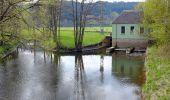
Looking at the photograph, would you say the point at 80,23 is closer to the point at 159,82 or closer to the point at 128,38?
the point at 128,38

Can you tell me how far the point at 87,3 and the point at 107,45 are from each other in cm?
710

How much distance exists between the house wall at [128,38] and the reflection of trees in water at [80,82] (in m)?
13.6

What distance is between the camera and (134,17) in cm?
4875

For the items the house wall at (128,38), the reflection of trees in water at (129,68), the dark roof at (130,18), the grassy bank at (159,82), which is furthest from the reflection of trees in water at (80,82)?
the dark roof at (130,18)

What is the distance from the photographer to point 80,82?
24.8m

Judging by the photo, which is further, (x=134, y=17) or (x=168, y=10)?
(x=134, y=17)

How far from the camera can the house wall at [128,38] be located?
4691 centimetres

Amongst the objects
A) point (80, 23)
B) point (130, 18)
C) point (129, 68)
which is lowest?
point (129, 68)

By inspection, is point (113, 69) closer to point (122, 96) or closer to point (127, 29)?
point (122, 96)

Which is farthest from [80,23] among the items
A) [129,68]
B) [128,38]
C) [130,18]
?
A: [129,68]

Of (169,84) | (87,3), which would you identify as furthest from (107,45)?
(169,84)

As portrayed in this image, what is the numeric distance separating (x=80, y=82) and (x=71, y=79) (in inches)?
45.3

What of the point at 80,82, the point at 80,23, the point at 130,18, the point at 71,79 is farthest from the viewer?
the point at 130,18

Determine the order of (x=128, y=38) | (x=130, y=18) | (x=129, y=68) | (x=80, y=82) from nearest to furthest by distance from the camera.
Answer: (x=80, y=82), (x=129, y=68), (x=128, y=38), (x=130, y=18)
